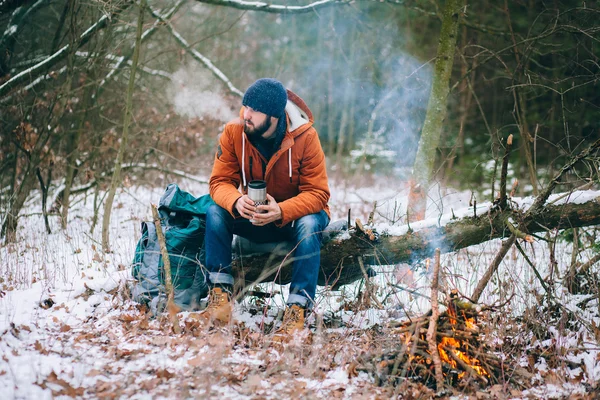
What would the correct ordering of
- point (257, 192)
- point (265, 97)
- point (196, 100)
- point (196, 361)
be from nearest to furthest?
point (196, 361)
point (257, 192)
point (265, 97)
point (196, 100)

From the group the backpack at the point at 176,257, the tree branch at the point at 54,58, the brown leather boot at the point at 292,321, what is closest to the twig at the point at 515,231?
the brown leather boot at the point at 292,321

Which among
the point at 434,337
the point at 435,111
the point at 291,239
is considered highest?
the point at 435,111

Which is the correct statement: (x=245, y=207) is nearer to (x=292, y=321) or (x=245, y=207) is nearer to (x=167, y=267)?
(x=167, y=267)

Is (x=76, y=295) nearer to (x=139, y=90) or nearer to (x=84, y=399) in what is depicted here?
(x=84, y=399)

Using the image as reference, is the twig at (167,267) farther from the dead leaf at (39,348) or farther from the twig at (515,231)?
the twig at (515,231)

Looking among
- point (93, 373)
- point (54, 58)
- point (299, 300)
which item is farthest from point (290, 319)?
point (54, 58)

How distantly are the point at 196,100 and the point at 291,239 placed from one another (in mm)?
7158

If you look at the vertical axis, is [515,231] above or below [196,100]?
below

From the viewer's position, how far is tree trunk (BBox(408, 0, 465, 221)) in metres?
4.77

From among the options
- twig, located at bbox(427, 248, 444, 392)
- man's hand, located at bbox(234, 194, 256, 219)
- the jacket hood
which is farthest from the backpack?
twig, located at bbox(427, 248, 444, 392)

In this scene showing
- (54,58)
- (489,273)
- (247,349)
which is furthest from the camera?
(54,58)

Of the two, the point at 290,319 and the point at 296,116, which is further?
the point at 296,116

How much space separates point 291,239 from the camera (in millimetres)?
3582

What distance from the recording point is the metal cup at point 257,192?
3203mm
